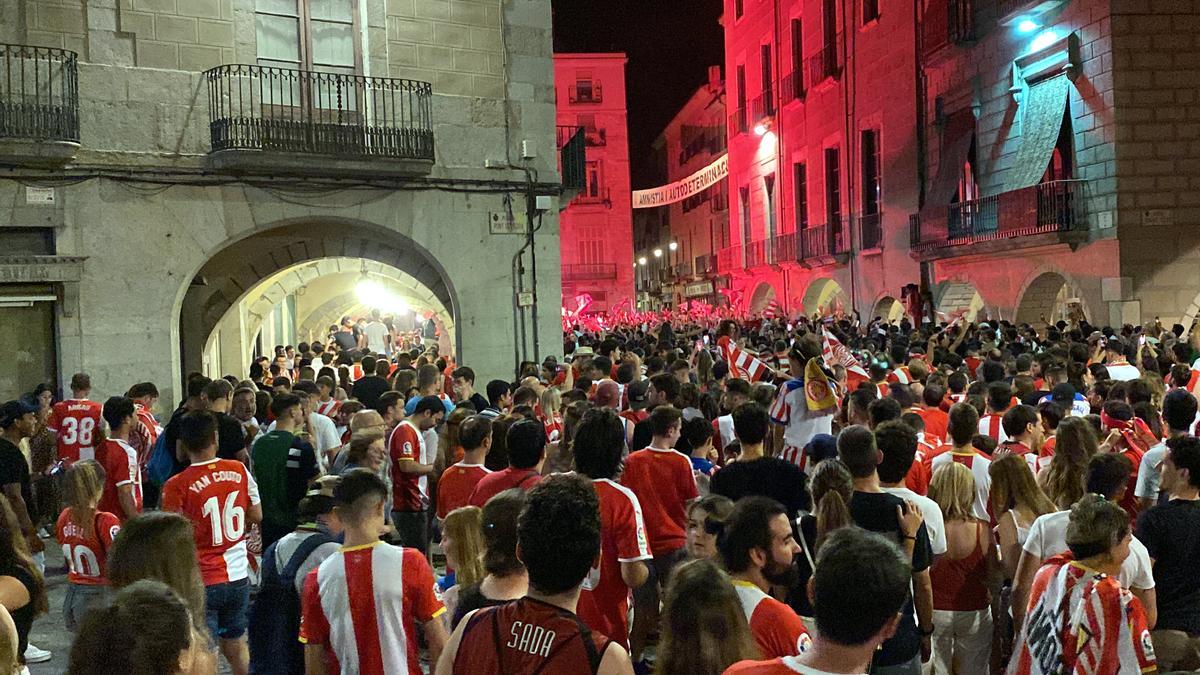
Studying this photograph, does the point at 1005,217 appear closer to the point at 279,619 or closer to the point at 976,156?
the point at 976,156

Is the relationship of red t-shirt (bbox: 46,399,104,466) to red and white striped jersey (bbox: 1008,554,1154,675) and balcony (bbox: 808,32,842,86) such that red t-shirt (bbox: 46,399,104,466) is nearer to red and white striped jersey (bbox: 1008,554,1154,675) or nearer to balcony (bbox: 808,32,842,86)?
red and white striped jersey (bbox: 1008,554,1154,675)

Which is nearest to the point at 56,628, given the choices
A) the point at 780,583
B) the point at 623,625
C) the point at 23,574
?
the point at 23,574

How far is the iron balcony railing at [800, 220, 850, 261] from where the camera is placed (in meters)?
29.0

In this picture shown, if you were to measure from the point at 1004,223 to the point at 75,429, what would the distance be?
677 inches

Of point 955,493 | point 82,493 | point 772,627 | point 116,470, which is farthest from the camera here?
point 116,470

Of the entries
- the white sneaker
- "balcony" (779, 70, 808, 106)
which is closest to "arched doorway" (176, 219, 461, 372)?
the white sneaker

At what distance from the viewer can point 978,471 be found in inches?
233

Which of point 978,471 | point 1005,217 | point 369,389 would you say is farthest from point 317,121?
point 1005,217

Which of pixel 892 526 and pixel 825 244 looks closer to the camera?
pixel 892 526

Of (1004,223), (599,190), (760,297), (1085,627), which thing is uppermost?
(599,190)

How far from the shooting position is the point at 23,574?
13.2 feet

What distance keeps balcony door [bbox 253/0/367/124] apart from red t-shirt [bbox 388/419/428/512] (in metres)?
6.97

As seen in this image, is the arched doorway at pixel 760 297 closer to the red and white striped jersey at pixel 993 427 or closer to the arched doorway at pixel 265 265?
the arched doorway at pixel 265 265

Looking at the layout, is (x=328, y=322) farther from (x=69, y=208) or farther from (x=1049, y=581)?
(x=1049, y=581)
